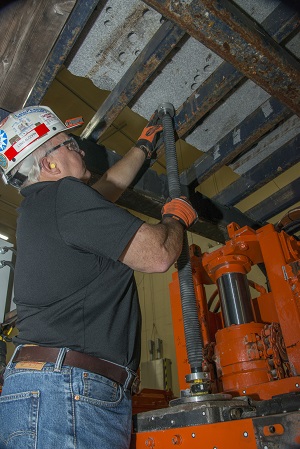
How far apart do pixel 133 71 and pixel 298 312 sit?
1681 mm

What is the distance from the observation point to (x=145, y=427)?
143cm

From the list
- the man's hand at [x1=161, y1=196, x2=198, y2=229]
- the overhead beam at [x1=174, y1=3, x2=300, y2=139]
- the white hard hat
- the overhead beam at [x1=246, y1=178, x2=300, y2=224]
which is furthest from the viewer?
the overhead beam at [x1=246, y1=178, x2=300, y2=224]

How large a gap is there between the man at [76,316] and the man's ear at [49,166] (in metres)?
0.31

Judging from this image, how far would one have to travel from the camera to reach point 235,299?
88.0 inches

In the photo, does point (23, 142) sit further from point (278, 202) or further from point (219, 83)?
point (278, 202)

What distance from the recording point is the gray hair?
190cm

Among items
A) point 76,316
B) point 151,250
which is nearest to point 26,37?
point 151,250

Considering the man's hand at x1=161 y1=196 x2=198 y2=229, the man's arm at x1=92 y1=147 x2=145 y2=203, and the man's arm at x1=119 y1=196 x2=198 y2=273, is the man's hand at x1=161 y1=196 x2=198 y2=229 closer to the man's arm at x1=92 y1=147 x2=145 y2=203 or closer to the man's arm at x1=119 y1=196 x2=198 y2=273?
the man's arm at x1=119 y1=196 x2=198 y2=273

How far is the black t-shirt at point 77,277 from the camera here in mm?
1353

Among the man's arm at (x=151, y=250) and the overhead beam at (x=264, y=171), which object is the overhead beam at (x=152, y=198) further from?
the man's arm at (x=151, y=250)

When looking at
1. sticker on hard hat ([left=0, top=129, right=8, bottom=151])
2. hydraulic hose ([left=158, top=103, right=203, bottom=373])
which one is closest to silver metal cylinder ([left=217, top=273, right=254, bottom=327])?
hydraulic hose ([left=158, top=103, right=203, bottom=373])

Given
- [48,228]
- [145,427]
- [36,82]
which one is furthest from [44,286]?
[36,82]

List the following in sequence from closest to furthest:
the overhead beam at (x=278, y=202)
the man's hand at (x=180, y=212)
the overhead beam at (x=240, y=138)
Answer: the man's hand at (x=180, y=212), the overhead beam at (x=240, y=138), the overhead beam at (x=278, y=202)

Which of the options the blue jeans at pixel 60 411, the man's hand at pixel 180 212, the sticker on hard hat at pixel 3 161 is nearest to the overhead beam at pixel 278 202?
the man's hand at pixel 180 212
